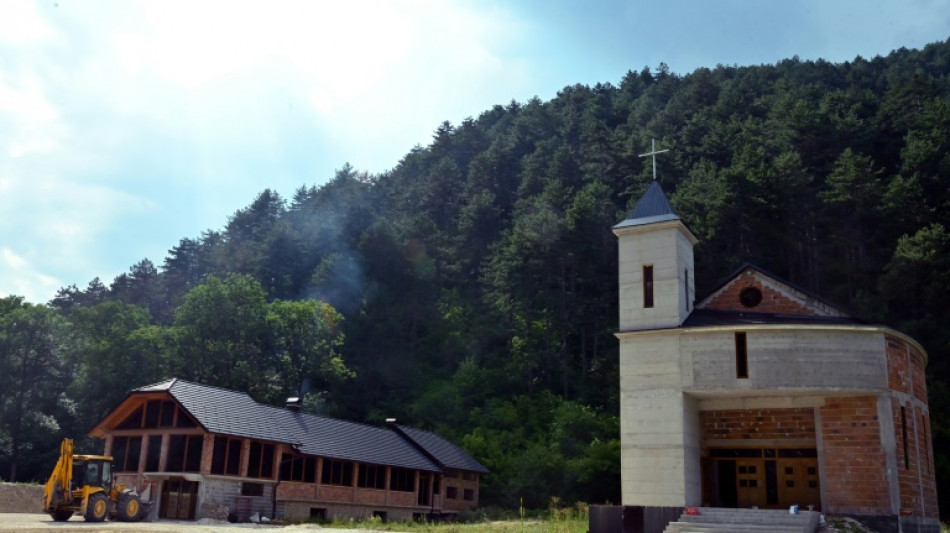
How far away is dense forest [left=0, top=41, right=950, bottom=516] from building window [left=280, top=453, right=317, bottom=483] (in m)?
14.4

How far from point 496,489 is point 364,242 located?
27.4 metres

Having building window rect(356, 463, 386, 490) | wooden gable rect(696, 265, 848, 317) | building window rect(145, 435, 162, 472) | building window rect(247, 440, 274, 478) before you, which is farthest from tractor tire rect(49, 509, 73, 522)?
wooden gable rect(696, 265, 848, 317)

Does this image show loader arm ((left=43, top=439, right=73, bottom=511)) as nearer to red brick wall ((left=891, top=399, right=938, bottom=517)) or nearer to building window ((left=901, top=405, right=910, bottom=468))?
red brick wall ((left=891, top=399, right=938, bottom=517))

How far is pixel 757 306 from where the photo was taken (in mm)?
26609

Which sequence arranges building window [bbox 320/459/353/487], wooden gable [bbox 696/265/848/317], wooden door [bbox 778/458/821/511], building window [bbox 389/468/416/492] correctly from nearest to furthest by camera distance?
wooden door [bbox 778/458/821/511] < wooden gable [bbox 696/265/848/317] < building window [bbox 320/459/353/487] < building window [bbox 389/468/416/492]

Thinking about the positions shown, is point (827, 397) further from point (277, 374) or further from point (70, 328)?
point (70, 328)

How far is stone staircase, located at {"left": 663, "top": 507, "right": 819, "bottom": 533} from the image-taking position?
19.3m

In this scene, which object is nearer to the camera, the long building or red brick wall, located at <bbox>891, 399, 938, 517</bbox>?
red brick wall, located at <bbox>891, 399, 938, 517</bbox>

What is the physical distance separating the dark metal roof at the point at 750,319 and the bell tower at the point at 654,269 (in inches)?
16.5

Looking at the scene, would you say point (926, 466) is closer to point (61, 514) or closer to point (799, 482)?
point (799, 482)

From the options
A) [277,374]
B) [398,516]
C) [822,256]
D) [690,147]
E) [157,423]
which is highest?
[690,147]

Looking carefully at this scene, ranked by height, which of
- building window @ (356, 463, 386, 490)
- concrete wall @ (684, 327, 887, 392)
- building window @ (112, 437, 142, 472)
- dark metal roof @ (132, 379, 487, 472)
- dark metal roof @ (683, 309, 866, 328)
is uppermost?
dark metal roof @ (683, 309, 866, 328)

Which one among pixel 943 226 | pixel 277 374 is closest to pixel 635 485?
pixel 943 226

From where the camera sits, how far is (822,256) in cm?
5012
